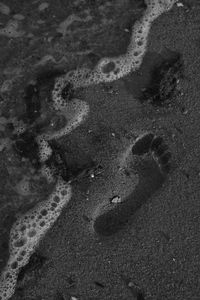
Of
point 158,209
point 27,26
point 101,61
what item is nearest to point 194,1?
point 101,61

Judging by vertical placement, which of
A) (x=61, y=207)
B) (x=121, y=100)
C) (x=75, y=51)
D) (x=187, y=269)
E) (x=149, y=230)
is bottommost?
(x=187, y=269)

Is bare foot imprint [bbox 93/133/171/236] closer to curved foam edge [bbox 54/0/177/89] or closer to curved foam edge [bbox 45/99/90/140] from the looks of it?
curved foam edge [bbox 45/99/90/140]

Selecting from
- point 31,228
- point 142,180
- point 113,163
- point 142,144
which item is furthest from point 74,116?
point 31,228

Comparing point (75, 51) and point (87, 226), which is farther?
point (75, 51)

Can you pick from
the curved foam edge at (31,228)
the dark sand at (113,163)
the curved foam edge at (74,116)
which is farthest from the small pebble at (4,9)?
the curved foam edge at (31,228)

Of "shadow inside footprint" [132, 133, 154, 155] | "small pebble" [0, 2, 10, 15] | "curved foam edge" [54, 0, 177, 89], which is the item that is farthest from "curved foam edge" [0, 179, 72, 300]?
"small pebble" [0, 2, 10, 15]

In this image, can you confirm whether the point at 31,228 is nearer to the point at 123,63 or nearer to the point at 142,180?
the point at 142,180

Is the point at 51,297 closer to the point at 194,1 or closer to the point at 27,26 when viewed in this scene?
the point at 27,26
